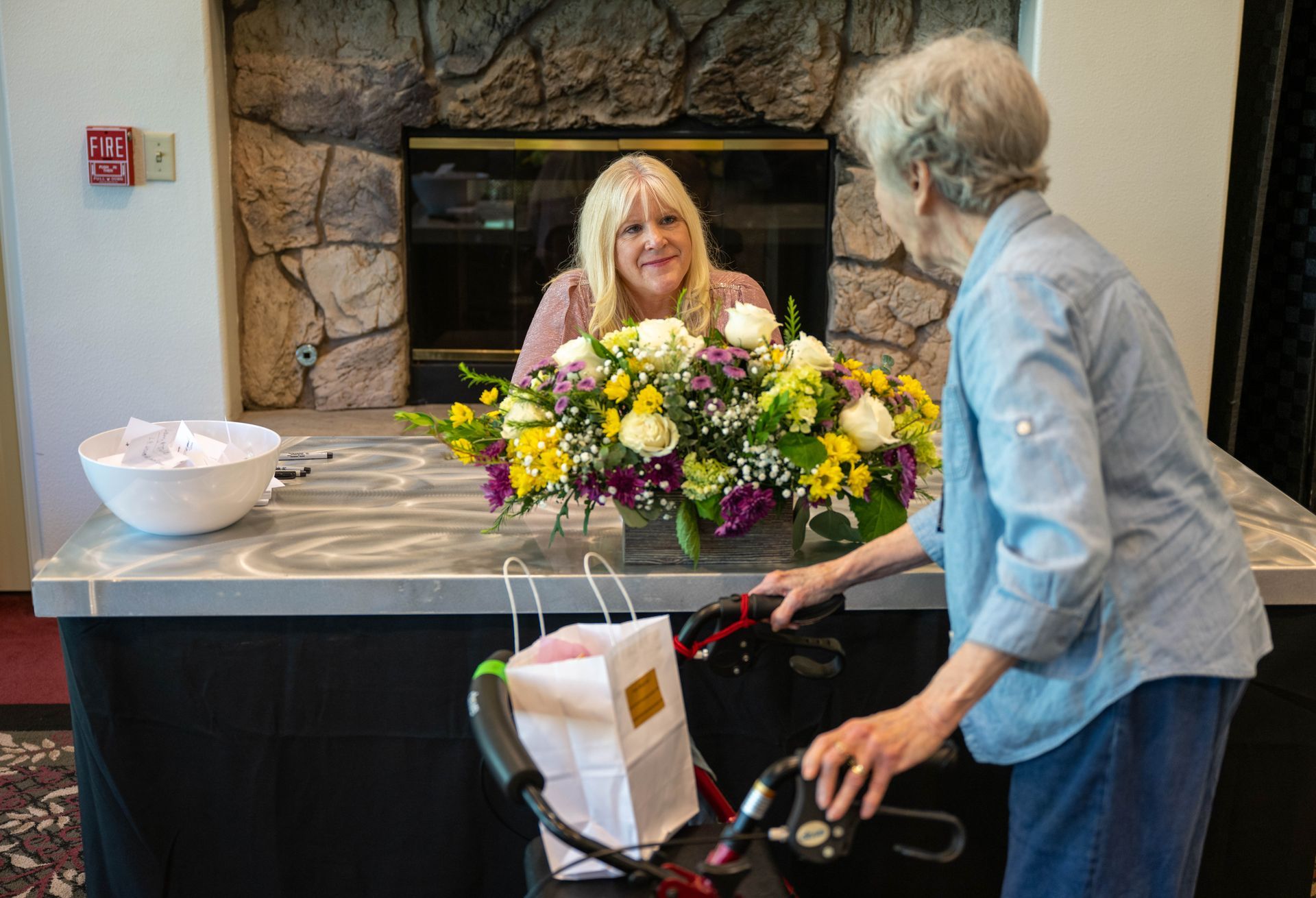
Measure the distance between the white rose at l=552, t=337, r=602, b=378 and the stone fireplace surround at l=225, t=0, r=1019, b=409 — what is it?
196 centimetres

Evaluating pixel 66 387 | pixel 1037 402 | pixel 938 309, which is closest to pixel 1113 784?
pixel 1037 402

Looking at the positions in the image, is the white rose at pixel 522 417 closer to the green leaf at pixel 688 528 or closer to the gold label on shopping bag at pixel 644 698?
A: the green leaf at pixel 688 528

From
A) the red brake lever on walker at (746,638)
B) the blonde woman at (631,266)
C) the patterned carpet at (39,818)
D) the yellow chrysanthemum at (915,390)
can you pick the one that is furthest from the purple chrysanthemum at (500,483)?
the patterned carpet at (39,818)

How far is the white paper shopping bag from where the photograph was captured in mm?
1171

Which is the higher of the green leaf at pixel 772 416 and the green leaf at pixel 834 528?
the green leaf at pixel 772 416

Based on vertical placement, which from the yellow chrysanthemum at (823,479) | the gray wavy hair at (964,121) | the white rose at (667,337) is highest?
the gray wavy hair at (964,121)

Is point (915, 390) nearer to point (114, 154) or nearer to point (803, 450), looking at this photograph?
point (803, 450)

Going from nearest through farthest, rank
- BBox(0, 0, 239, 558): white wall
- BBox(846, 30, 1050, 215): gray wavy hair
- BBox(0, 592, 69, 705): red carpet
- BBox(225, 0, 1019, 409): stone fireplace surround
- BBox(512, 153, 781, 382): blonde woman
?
BBox(846, 30, 1050, 215): gray wavy hair < BBox(512, 153, 781, 382): blonde woman < BBox(0, 592, 69, 705): red carpet < BBox(0, 0, 239, 558): white wall < BBox(225, 0, 1019, 409): stone fireplace surround

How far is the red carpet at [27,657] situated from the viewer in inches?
112

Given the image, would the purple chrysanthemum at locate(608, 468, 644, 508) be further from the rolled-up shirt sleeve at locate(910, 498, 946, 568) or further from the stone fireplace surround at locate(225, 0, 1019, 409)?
the stone fireplace surround at locate(225, 0, 1019, 409)

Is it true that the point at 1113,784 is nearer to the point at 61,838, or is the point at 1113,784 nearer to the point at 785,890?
the point at 785,890

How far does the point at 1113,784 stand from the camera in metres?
1.21

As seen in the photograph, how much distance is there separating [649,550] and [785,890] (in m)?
0.52

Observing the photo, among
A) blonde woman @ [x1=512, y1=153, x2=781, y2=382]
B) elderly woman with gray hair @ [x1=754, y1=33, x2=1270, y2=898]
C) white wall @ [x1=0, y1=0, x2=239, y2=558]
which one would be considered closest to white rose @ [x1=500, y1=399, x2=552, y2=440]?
elderly woman with gray hair @ [x1=754, y1=33, x2=1270, y2=898]
